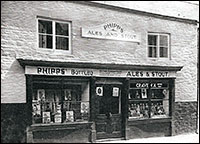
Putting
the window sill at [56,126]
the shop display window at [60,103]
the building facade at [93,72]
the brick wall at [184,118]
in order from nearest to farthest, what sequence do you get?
the building facade at [93,72] < the window sill at [56,126] < the shop display window at [60,103] < the brick wall at [184,118]

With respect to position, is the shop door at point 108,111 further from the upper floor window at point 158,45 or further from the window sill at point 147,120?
the upper floor window at point 158,45

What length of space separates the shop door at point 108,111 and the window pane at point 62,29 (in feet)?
7.91

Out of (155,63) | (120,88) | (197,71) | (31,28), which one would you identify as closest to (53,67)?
(31,28)

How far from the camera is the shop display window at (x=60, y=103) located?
996 cm

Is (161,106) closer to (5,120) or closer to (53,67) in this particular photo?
(53,67)

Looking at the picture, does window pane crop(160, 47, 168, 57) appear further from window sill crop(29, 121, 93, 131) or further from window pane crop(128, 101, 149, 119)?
window sill crop(29, 121, 93, 131)

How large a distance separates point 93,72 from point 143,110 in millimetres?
2892

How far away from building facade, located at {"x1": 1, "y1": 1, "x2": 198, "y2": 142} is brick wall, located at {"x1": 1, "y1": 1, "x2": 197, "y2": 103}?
3 centimetres

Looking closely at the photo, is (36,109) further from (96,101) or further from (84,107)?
(96,101)

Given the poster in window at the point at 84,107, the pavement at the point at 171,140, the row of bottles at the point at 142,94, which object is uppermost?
the row of bottles at the point at 142,94

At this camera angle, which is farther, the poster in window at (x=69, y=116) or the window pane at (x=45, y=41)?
the poster in window at (x=69, y=116)

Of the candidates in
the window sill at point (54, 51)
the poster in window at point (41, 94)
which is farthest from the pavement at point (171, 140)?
the window sill at point (54, 51)

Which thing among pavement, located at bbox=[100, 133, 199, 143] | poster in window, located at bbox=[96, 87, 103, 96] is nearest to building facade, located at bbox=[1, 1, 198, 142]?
poster in window, located at bbox=[96, 87, 103, 96]

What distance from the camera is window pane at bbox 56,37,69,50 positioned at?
10384 mm
